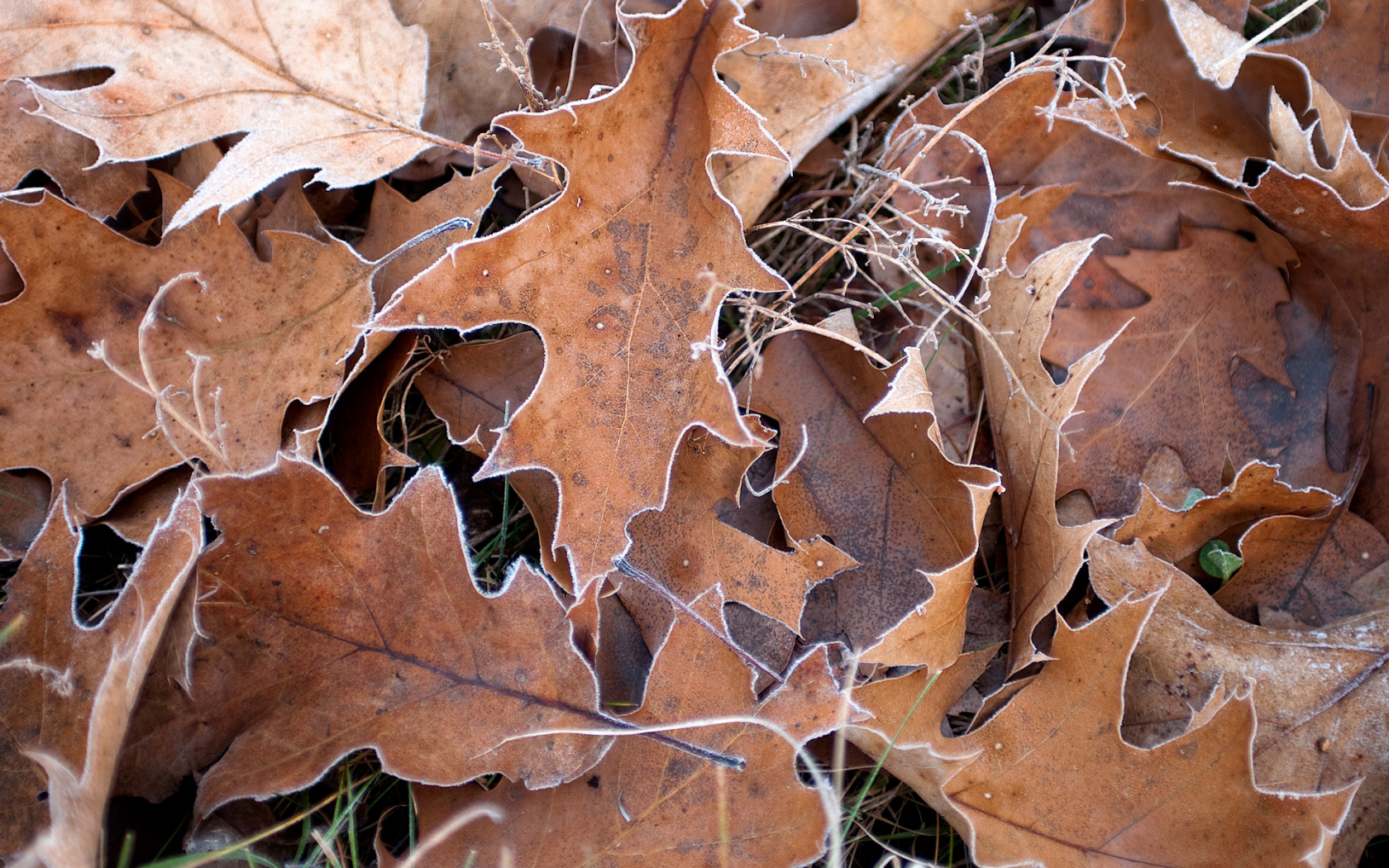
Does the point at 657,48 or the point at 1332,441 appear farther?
the point at 1332,441

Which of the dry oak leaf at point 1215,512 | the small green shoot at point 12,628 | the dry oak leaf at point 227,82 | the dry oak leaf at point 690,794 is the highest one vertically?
the dry oak leaf at point 227,82

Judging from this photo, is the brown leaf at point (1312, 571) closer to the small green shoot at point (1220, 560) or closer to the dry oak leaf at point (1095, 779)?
the small green shoot at point (1220, 560)

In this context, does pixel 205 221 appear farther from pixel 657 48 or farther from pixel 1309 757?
pixel 1309 757

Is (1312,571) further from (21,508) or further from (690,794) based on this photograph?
(21,508)

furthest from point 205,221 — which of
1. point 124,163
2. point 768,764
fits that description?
point 768,764

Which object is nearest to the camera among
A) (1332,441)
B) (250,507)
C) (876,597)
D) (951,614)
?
(250,507)

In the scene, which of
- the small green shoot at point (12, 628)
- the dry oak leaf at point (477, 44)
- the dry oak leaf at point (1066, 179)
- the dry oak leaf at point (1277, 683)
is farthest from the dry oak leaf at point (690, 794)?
the dry oak leaf at point (477, 44)
